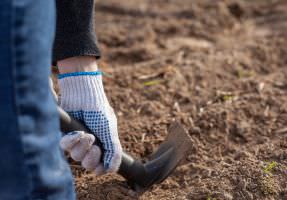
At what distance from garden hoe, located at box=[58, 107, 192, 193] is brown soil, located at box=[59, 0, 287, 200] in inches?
1.6

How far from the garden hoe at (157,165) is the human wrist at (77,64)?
0.35 meters

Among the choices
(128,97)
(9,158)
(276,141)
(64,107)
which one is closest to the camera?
(9,158)

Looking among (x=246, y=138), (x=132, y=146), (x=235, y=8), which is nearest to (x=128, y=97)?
(x=132, y=146)

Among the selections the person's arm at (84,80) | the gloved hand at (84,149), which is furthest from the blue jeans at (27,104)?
the person's arm at (84,80)

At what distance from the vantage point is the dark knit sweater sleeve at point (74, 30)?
1827 millimetres

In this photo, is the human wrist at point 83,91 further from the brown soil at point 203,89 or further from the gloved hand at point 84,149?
the brown soil at point 203,89

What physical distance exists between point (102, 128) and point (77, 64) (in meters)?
0.23

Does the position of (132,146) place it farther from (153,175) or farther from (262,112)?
(262,112)

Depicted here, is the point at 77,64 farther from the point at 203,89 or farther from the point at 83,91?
the point at 203,89

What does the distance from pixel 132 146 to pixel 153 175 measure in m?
0.29

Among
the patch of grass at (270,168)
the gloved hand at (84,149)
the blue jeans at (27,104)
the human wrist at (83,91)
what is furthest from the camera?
the patch of grass at (270,168)

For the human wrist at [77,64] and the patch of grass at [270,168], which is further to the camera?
the patch of grass at [270,168]

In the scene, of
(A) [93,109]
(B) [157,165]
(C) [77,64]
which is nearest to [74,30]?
(C) [77,64]

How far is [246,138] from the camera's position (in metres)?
2.43
